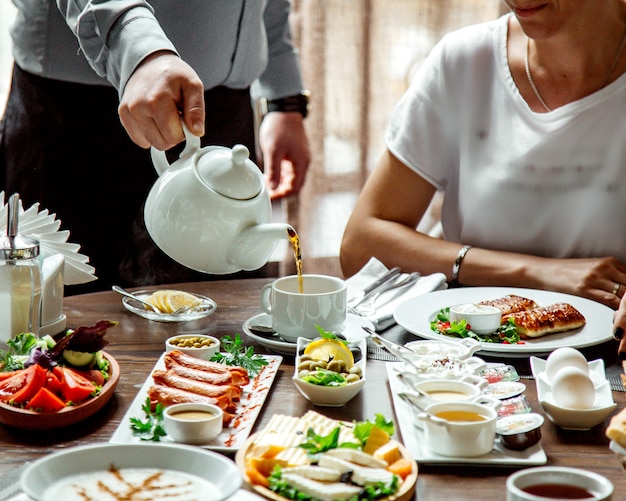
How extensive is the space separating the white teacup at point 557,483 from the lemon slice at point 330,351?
0.43 m

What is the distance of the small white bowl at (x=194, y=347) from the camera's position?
4.36 ft

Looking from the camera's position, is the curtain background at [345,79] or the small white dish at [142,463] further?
the curtain background at [345,79]

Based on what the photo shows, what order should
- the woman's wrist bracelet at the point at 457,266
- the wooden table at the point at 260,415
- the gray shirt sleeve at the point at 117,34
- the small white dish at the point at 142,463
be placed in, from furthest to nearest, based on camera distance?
the woman's wrist bracelet at the point at 457,266, the gray shirt sleeve at the point at 117,34, the wooden table at the point at 260,415, the small white dish at the point at 142,463

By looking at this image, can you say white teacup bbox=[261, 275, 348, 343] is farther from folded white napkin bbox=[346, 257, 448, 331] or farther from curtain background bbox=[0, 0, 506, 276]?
curtain background bbox=[0, 0, 506, 276]

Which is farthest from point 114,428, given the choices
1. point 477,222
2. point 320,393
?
point 477,222

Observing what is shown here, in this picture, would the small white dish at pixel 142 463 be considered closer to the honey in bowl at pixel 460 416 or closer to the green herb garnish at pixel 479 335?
the honey in bowl at pixel 460 416

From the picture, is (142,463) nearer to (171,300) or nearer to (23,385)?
(23,385)

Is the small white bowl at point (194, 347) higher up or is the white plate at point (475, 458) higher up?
the small white bowl at point (194, 347)

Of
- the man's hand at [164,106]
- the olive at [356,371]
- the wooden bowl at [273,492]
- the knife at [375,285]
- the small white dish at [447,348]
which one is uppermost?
the man's hand at [164,106]

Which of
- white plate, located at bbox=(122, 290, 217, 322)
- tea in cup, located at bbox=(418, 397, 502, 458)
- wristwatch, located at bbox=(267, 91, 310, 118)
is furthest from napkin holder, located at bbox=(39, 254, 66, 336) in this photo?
wristwatch, located at bbox=(267, 91, 310, 118)

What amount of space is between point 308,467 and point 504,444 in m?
0.29

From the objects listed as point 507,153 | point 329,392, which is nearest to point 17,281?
point 329,392

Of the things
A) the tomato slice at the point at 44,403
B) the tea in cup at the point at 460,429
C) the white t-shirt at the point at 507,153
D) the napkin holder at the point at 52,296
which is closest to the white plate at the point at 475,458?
the tea in cup at the point at 460,429

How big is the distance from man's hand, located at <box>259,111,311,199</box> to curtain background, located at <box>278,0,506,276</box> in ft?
2.26
